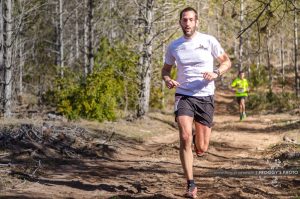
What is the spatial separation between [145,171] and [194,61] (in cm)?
265

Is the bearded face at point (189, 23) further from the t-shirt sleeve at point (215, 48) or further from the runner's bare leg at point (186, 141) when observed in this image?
the runner's bare leg at point (186, 141)

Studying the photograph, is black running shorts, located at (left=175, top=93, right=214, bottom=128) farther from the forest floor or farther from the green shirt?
the green shirt

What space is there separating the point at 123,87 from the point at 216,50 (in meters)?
11.4

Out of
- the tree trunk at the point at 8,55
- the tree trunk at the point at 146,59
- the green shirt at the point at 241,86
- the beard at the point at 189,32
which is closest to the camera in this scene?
the beard at the point at 189,32

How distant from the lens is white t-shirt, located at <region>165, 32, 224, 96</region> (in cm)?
555

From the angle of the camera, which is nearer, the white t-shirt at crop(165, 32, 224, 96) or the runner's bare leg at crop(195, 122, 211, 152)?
the white t-shirt at crop(165, 32, 224, 96)

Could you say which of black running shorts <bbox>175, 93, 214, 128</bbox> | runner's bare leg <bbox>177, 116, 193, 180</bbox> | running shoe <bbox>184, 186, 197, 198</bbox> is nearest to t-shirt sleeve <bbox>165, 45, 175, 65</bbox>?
black running shorts <bbox>175, 93, 214, 128</bbox>

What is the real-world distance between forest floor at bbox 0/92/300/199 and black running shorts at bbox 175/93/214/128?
92 cm

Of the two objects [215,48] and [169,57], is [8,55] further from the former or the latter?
[215,48]

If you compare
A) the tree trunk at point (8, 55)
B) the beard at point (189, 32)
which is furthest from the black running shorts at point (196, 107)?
the tree trunk at point (8, 55)

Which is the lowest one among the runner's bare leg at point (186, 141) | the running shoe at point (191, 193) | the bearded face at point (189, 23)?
the running shoe at point (191, 193)

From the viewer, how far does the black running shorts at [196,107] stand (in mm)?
5555

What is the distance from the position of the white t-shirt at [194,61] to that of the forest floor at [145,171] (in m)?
1.29

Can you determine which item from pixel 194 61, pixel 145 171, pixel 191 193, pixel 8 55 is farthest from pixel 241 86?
pixel 191 193
